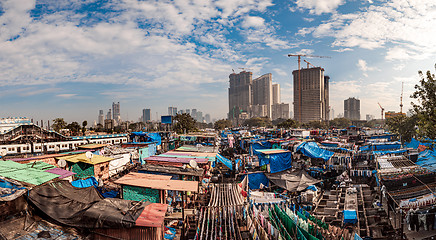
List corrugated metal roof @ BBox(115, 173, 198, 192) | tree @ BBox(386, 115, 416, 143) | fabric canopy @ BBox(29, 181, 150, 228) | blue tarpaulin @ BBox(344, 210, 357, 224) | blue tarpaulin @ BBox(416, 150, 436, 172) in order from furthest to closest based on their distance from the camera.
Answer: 1. tree @ BBox(386, 115, 416, 143)
2. blue tarpaulin @ BBox(416, 150, 436, 172)
3. blue tarpaulin @ BBox(344, 210, 357, 224)
4. corrugated metal roof @ BBox(115, 173, 198, 192)
5. fabric canopy @ BBox(29, 181, 150, 228)

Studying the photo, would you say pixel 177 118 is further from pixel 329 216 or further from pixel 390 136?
pixel 329 216

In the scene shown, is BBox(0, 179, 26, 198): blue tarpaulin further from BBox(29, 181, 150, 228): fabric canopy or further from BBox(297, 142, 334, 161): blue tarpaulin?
BBox(297, 142, 334, 161): blue tarpaulin

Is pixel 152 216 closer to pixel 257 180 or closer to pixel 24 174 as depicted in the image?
pixel 24 174

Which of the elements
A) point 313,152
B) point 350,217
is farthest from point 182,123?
point 350,217

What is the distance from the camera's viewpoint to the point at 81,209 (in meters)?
6.37

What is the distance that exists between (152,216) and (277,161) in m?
12.6

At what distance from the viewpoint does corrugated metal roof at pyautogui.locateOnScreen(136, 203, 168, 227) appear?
570 centimetres

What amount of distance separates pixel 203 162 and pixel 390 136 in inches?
1452

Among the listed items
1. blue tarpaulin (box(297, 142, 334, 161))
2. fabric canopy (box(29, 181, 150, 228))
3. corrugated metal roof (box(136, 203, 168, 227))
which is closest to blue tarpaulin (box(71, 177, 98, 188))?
fabric canopy (box(29, 181, 150, 228))

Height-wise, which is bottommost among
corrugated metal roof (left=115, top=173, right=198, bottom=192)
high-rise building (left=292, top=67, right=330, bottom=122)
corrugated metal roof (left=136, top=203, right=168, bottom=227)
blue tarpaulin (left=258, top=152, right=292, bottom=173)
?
blue tarpaulin (left=258, top=152, right=292, bottom=173)

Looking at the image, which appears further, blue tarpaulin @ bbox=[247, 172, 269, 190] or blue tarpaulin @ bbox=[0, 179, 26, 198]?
blue tarpaulin @ bbox=[247, 172, 269, 190]

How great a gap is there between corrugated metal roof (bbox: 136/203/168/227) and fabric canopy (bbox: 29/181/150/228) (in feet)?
0.45

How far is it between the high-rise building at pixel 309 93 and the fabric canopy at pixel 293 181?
141768mm

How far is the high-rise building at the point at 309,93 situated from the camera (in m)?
144
